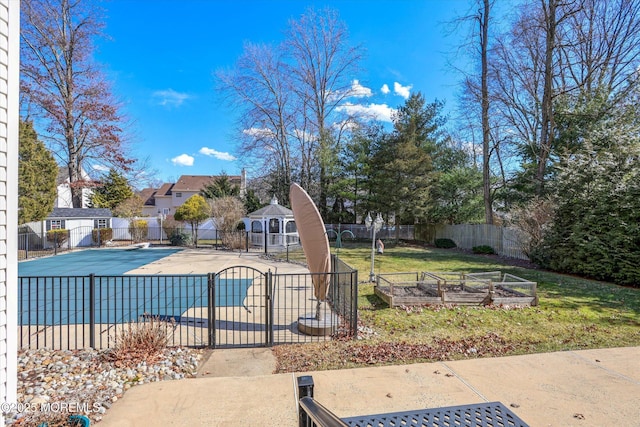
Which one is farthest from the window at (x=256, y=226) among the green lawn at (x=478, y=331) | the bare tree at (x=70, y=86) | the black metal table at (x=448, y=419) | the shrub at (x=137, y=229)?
the black metal table at (x=448, y=419)

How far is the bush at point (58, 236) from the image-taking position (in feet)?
54.6

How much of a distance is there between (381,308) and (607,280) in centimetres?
785

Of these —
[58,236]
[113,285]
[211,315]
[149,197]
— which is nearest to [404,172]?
[113,285]

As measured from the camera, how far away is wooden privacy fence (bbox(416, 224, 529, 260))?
580 inches

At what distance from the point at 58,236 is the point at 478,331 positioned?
2029cm

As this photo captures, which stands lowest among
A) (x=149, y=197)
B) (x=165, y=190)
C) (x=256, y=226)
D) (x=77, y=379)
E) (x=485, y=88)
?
(x=77, y=379)

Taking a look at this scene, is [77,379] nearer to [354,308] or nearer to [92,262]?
[354,308]

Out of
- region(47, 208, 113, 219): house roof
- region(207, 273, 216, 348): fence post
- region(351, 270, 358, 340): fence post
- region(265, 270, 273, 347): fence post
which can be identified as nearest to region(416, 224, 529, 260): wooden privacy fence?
region(351, 270, 358, 340): fence post

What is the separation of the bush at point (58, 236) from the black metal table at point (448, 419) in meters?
20.0

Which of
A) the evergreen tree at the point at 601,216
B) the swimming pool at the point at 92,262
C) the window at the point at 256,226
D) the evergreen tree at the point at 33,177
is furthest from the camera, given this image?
the window at the point at 256,226

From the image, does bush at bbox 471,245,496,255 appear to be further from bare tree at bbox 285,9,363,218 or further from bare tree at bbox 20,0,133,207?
bare tree at bbox 20,0,133,207

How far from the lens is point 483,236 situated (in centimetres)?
1747

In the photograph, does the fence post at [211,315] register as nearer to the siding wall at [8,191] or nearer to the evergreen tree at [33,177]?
the siding wall at [8,191]

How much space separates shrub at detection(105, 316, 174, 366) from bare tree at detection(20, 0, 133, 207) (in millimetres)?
21053
